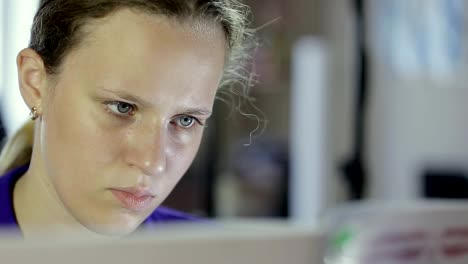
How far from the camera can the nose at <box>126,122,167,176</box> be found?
0.26 meters

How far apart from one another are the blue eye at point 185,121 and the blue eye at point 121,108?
22mm

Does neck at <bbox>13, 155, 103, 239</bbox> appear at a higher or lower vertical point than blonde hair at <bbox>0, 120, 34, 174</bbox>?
lower

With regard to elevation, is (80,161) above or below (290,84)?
below

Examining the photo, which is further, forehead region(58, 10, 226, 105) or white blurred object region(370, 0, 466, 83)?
white blurred object region(370, 0, 466, 83)

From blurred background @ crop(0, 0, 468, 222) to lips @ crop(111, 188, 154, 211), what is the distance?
0.88 meters

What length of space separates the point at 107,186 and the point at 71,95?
33 mm

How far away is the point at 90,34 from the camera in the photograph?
0.87 feet

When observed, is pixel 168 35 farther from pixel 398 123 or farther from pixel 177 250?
pixel 398 123

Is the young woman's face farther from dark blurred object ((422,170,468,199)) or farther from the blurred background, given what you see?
dark blurred object ((422,170,468,199))

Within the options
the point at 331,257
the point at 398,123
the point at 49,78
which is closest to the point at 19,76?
the point at 49,78

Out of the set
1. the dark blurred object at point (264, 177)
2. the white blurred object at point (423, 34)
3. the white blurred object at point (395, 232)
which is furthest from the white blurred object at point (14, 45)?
the white blurred object at point (423, 34)

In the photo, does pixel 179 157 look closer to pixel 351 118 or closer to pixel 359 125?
pixel 359 125

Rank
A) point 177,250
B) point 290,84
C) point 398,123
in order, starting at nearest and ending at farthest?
1. point 177,250
2. point 290,84
3. point 398,123

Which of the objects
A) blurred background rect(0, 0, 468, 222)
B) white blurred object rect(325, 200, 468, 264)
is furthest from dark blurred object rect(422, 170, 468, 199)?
white blurred object rect(325, 200, 468, 264)
